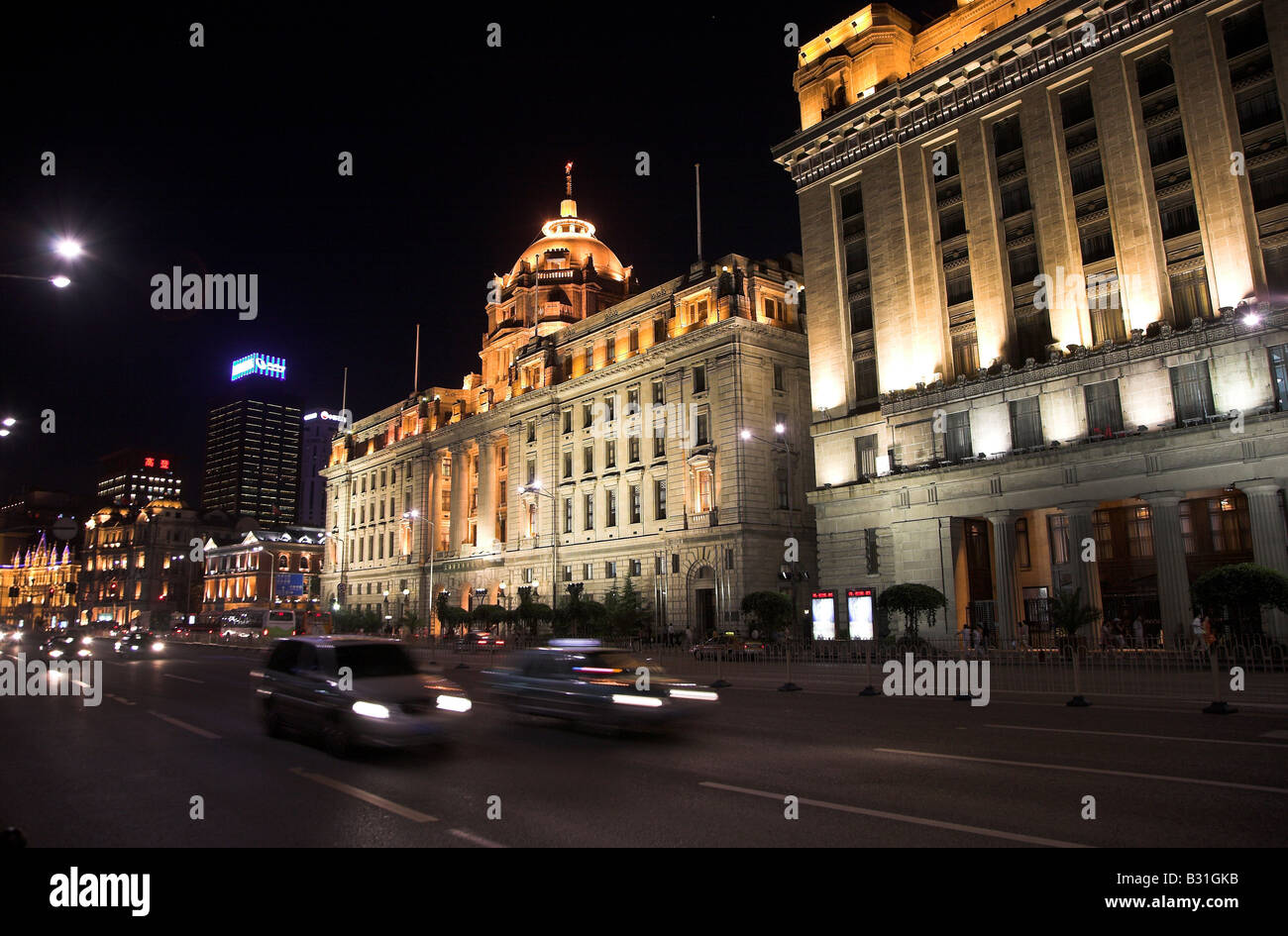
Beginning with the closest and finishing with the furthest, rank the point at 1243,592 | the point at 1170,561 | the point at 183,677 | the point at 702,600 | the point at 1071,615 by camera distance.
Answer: the point at 1243,592 → the point at 1071,615 → the point at 183,677 → the point at 1170,561 → the point at 702,600

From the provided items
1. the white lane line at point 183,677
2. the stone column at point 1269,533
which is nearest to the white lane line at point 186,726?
the white lane line at point 183,677

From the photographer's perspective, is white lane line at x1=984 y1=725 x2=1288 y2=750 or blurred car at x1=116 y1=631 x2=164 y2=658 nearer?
white lane line at x1=984 y1=725 x2=1288 y2=750

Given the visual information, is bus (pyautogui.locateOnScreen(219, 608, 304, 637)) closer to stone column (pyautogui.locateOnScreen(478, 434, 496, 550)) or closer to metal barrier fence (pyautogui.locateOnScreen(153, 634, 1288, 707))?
stone column (pyautogui.locateOnScreen(478, 434, 496, 550))

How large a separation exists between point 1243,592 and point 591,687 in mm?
21117

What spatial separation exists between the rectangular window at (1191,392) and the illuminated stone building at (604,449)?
73.9ft

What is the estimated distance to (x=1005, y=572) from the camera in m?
36.2

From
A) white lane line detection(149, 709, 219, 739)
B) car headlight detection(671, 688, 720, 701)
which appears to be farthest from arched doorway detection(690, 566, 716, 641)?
white lane line detection(149, 709, 219, 739)

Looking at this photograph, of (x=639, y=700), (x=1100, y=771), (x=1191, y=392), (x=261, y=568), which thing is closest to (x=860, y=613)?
(x=1191, y=392)

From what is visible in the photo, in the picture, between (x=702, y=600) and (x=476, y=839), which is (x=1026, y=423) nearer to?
(x=702, y=600)

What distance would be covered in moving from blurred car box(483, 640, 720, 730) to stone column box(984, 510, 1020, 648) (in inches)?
974

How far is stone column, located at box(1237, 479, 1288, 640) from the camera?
1141 inches

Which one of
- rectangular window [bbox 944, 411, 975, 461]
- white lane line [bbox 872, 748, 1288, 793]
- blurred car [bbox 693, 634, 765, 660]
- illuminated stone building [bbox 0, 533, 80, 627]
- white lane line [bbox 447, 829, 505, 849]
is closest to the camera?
white lane line [bbox 447, 829, 505, 849]
